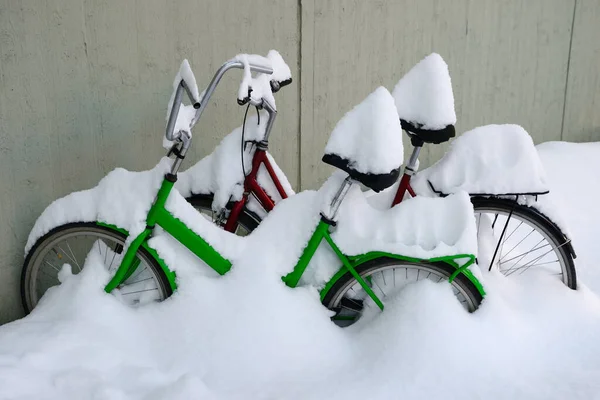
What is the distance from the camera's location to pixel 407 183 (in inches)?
116

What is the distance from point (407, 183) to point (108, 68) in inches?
62.9

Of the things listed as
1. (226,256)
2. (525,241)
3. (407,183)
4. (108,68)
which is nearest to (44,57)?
(108,68)

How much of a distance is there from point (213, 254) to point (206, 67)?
1.23 meters

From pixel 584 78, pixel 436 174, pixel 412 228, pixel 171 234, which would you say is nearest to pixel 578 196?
pixel 584 78

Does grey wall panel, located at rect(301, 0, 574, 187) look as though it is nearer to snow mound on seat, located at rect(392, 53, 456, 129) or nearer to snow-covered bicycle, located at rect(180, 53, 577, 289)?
snow-covered bicycle, located at rect(180, 53, 577, 289)

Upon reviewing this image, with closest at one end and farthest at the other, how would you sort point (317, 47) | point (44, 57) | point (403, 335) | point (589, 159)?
point (403, 335) → point (44, 57) → point (317, 47) → point (589, 159)

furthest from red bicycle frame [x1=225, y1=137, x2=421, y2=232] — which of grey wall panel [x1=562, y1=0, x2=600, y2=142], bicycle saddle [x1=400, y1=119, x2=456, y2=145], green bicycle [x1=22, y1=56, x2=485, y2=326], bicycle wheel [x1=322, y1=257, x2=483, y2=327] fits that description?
grey wall panel [x1=562, y1=0, x2=600, y2=142]

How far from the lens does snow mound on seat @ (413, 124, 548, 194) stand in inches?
113

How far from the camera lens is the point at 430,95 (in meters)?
2.77

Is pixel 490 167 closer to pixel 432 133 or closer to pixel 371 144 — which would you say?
pixel 432 133

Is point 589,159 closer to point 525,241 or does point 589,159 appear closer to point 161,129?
point 525,241

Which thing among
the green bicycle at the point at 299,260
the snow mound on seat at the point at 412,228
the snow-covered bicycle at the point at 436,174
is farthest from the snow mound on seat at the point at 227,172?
the snow mound on seat at the point at 412,228

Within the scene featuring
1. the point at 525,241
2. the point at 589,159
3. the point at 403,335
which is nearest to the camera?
the point at 403,335

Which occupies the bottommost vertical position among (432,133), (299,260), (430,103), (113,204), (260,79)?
(299,260)
